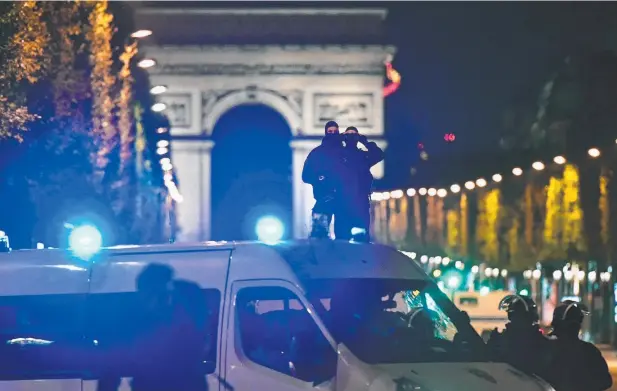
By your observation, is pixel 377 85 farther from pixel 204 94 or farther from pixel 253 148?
pixel 253 148

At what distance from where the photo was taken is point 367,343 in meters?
8.34

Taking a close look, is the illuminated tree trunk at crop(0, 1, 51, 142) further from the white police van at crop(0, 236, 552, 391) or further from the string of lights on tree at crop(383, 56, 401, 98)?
the string of lights on tree at crop(383, 56, 401, 98)

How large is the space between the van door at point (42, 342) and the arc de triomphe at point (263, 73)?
5871 centimetres

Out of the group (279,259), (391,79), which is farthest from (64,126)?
(391,79)

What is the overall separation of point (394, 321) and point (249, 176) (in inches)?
3256

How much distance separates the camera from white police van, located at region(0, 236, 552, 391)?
8.32 m

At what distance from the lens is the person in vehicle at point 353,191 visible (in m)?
10.8

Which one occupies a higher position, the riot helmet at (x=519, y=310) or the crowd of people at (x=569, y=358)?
the riot helmet at (x=519, y=310)

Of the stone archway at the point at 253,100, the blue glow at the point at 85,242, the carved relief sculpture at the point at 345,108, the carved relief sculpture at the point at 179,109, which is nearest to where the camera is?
the blue glow at the point at 85,242

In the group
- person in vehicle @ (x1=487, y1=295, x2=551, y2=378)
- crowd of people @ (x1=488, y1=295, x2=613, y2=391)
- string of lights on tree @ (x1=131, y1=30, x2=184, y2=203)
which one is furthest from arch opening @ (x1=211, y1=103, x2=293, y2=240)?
crowd of people @ (x1=488, y1=295, x2=613, y2=391)

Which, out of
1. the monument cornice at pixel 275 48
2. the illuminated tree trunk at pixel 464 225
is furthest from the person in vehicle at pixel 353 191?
the illuminated tree trunk at pixel 464 225

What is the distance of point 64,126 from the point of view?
3148 cm

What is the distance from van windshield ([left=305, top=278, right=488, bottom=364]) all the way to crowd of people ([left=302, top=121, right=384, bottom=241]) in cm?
168

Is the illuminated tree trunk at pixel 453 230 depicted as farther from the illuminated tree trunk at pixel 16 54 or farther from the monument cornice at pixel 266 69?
the illuminated tree trunk at pixel 16 54
